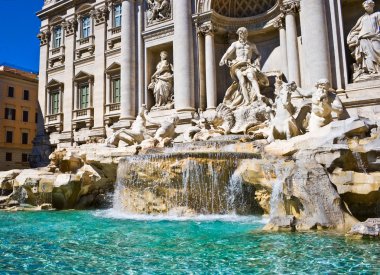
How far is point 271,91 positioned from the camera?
16531 millimetres

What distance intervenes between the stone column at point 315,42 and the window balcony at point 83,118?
13333 millimetres

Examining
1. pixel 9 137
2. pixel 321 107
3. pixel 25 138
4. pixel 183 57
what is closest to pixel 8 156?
pixel 9 137

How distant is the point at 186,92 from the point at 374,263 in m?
13.4

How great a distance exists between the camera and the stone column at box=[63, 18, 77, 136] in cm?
2356

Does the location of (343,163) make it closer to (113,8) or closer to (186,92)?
(186,92)

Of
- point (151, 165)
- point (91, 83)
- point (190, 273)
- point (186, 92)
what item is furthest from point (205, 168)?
point (91, 83)

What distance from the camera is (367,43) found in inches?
544

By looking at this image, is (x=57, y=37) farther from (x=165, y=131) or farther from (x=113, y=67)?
(x=165, y=131)

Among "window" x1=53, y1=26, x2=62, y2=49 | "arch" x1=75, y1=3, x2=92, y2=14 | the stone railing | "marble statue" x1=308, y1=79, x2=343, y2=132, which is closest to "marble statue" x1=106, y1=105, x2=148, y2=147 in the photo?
"marble statue" x1=308, y1=79, x2=343, y2=132

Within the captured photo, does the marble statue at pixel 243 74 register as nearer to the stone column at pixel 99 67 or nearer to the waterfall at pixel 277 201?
the waterfall at pixel 277 201

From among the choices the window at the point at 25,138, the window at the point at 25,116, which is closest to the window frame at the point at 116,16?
the window at the point at 25,116

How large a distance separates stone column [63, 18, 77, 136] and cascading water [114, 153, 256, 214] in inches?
573

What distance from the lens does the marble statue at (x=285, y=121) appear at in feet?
36.2

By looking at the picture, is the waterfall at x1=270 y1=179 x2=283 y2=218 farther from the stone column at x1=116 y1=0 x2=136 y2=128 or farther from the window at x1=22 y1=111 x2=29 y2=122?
the window at x1=22 y1=111 x2=29 y2=122
